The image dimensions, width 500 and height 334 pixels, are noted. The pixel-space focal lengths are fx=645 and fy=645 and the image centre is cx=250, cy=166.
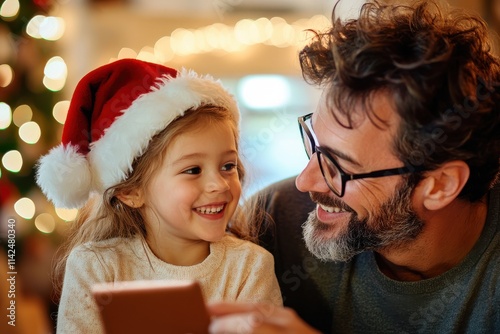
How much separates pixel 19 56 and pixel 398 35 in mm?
2621

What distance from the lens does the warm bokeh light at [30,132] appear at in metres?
3.57

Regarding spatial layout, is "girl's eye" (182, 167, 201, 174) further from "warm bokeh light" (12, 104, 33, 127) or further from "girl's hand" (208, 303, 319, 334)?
"warm bokeh light" (12, 104, 33, 127)

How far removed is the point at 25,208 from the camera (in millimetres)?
3625

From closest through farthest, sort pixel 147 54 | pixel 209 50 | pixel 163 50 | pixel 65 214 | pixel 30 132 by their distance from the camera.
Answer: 1. pixel 30 132
2. pixel 65 214
3. pixel 147 54
4. pixel 163 50
5. pixel 209 50

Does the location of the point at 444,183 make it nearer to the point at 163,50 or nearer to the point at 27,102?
the point at 27,102

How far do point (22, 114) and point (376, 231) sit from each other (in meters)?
2.62

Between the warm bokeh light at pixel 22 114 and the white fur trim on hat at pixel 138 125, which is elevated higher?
the warm bokeh light at pixel 22 114

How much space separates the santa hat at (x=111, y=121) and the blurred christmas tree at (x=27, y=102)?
2.09 m

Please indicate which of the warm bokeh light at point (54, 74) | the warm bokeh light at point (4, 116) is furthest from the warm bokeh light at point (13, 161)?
the warm bokeh light at point (54, 74)

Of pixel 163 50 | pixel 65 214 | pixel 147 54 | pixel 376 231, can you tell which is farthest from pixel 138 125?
pixel 163 50

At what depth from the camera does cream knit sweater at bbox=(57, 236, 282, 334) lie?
57.7 inches

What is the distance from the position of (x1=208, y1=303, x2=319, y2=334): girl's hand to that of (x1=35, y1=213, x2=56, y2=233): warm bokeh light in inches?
111

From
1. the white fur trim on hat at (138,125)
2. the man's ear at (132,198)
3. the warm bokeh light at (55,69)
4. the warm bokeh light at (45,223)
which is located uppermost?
the warm bokeh light at (55,69)

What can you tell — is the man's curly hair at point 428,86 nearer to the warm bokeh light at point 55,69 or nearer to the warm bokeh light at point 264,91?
the warm bokeh light at point 55,69
